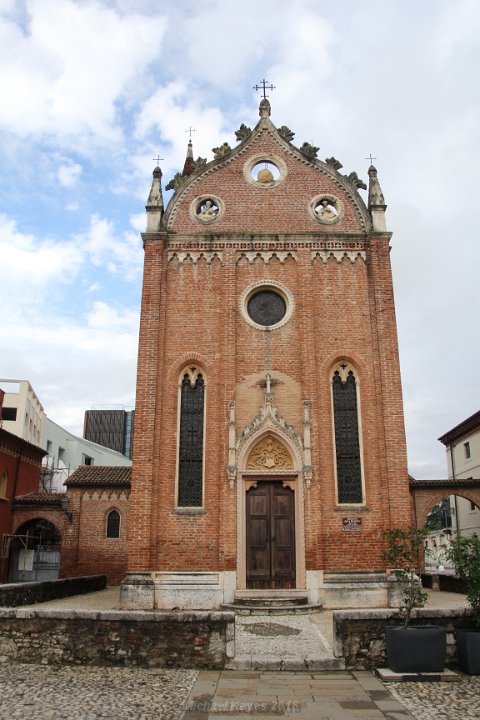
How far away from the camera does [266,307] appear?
737 inches

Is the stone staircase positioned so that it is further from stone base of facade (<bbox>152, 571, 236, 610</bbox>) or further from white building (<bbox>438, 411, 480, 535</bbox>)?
white building (<bbox>438, 411, 480, 535</bbox>)

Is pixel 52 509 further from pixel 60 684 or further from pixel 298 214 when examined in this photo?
pixel 60 684

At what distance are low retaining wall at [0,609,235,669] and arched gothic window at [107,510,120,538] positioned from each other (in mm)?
14570

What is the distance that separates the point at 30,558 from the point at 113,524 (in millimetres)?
4872

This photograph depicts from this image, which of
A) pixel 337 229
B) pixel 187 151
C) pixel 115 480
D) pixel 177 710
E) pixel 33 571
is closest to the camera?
pixel 177 710

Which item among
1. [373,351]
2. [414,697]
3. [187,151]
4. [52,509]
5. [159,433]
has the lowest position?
[414,697]

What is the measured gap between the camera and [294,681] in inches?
346

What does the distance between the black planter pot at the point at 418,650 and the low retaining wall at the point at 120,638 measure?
2.53 meters

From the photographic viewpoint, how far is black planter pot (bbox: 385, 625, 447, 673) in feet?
29.4

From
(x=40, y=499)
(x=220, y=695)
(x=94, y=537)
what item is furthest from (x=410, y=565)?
(x=40, y=499)

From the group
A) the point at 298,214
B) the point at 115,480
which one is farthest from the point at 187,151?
the point at 115,480

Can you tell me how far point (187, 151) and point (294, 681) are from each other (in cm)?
3020

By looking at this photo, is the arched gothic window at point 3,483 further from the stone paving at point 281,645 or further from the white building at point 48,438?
the stone paving at point 281,645

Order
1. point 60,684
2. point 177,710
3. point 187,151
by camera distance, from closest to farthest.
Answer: point 177,710, point 60,684, point 187,151
